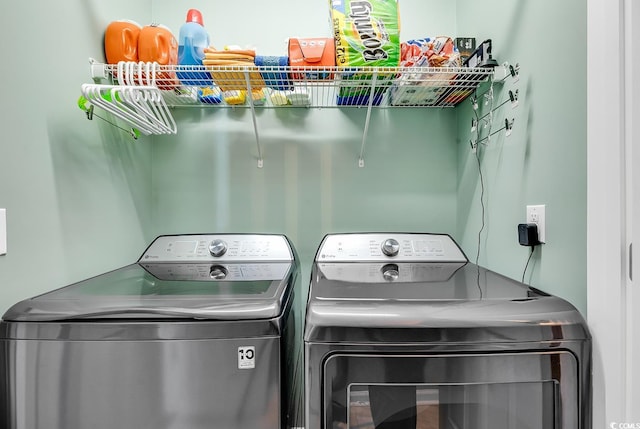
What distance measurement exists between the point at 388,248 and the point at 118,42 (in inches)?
53.9

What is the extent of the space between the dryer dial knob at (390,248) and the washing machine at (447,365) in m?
0.67

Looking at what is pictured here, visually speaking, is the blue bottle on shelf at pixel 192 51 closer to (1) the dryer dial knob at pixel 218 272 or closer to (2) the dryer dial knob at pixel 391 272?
(1) the dryer dial knob at pixel 218 272

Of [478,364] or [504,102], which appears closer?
[478,364]

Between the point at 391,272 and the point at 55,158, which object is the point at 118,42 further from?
the point at 391,272

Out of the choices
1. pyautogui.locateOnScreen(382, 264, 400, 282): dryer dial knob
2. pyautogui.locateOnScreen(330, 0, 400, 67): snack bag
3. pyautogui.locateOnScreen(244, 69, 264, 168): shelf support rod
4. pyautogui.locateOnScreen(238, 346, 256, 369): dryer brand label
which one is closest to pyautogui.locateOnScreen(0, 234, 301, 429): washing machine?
pyautogui.locateOnScreen(238, 346, 256, 369): dryer brand label

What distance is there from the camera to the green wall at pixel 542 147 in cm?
96

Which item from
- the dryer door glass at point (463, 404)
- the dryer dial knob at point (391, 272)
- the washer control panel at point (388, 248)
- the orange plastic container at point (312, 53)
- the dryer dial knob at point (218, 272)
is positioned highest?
the orange plastic container at point (312, 53)

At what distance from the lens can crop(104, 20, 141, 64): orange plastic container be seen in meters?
1.48

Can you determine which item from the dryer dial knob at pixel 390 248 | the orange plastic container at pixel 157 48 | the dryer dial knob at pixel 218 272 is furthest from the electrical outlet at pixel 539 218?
the orange plastic container at pixel 157 48

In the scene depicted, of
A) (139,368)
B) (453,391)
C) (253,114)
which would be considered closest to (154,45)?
(253,114)

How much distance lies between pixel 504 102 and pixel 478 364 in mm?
966

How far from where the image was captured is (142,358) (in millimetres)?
869

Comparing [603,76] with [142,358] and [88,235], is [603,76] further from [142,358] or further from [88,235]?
[88,235]

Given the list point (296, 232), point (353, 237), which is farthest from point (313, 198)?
point (353, 237)
